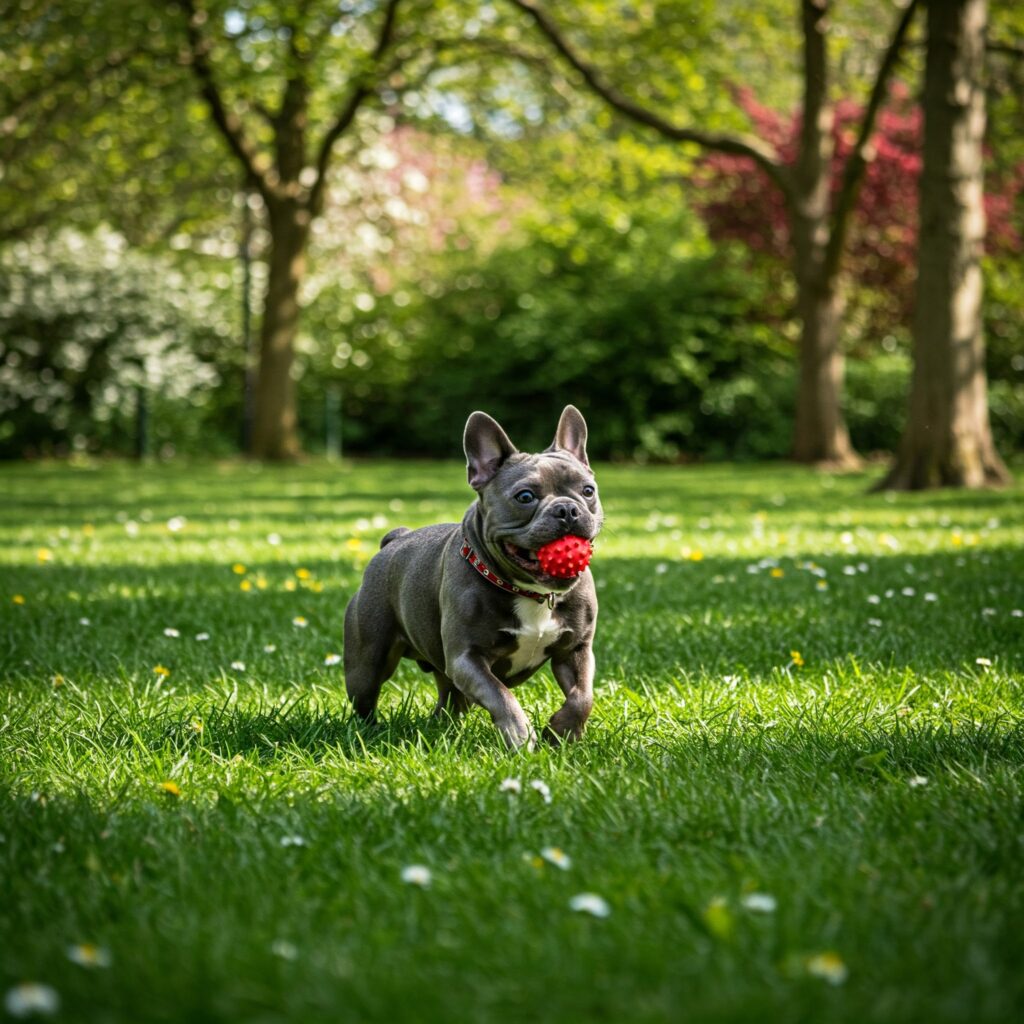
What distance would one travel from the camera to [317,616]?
227 inches

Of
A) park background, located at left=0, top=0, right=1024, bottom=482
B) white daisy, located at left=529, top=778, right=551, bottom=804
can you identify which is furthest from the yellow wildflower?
park background, located at left=0, top=0, right=1024, bottom=482

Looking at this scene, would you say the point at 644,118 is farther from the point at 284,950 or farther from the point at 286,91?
the point at 284,950

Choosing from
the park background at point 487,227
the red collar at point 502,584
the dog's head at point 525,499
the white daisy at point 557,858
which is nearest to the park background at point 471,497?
the white daisy at point 557,858

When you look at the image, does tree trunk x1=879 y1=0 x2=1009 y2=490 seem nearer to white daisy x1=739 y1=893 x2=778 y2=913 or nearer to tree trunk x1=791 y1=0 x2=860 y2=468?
tree trunk x1=791 y1=0 x2=860 y2=468

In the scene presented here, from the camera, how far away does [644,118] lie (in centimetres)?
1675

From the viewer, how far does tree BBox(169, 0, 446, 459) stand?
17.0m

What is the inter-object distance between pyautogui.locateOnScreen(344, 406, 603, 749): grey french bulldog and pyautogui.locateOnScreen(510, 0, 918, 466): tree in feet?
46.2

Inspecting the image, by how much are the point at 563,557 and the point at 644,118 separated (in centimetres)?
1482

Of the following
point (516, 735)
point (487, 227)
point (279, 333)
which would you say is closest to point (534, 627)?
point (516, 735)

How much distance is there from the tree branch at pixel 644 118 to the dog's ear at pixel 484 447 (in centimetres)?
1407

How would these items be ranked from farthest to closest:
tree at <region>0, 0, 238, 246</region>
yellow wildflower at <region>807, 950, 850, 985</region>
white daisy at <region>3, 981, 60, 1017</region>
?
tree at <region>0, 0, 238, 246</region> → yellow wildflower at <region>807, 950, 850, 985</region> → white daisy at <region>3, 981, 60, 1017</region>

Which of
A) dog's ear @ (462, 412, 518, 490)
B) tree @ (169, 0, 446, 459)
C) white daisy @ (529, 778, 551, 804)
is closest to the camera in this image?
white daisy @ (529, 778, 551, 804)

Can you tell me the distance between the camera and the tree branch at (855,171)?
16.4 m

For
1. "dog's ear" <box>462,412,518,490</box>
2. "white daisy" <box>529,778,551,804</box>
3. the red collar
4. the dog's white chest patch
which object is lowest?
"white daisy" <box>529,778,551,804</box>
